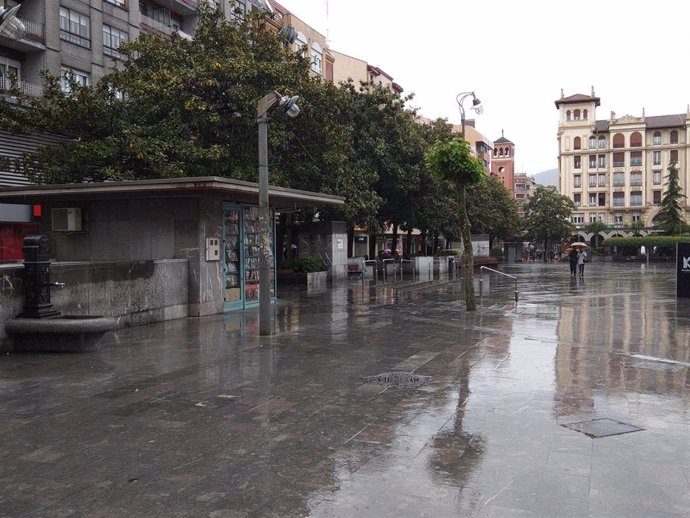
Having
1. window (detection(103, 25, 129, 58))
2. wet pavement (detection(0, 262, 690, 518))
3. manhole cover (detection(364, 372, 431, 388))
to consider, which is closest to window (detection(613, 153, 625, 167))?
window (detection(103, 25, 129, 58))

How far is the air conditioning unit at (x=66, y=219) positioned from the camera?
49.1ft

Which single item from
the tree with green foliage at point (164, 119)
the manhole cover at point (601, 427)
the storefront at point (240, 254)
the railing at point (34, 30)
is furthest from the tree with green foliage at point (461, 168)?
the railing at point (34, 30)

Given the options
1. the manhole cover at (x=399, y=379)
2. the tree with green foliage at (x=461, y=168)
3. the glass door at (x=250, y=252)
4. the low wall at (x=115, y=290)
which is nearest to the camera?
the manhole cover at (x=399, y=379)

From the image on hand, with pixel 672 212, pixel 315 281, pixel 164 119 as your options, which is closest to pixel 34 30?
pixel 164 119

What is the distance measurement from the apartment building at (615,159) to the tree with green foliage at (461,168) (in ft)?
266

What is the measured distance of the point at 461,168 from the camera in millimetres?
14875

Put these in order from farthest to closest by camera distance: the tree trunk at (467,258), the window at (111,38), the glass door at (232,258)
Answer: the window at (111,38) → the tree trunk at (467,258) → the glass door at (232,258)

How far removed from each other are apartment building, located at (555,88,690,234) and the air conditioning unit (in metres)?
86.3

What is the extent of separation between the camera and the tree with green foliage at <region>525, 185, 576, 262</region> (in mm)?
70812

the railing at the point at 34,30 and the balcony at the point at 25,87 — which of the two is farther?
the railing at the point at 34,30

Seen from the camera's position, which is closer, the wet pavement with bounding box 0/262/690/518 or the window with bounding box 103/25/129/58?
the wet pavement with bounding box 0/262/690/518

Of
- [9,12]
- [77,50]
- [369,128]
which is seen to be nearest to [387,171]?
[369,128]

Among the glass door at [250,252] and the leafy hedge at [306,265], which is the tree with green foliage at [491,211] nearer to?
the leafy hedge at [306,265]

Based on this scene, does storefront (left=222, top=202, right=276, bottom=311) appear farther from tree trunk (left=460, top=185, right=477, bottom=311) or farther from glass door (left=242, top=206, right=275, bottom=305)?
tree trunk (left=460, top=185, right=477, bottom=311)
